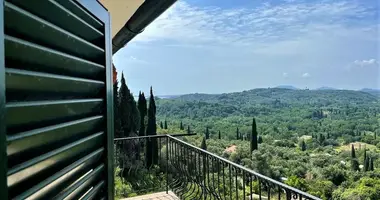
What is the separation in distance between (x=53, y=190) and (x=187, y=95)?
34007 millimetres

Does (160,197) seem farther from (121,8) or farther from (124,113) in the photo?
(124,113)

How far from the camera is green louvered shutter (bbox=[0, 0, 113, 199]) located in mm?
435

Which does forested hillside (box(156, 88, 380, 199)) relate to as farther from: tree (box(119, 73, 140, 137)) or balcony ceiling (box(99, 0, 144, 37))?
balcony ceiling (box(99, 0, 144, 37))

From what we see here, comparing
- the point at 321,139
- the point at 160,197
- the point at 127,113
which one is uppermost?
the point at 127,113

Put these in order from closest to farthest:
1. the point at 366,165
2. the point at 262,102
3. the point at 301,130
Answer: the point at 366,165, the point at 301,130, the point at 262,102

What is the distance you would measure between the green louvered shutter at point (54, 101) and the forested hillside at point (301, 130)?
1600 cm

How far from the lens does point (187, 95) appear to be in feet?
113

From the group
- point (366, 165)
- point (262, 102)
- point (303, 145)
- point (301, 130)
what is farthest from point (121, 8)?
point (262, 102)

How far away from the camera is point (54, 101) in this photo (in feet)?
1.94

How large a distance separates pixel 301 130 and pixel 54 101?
32875 mm

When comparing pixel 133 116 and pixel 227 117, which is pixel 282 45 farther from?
pixel 133 116

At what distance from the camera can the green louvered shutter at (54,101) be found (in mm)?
435

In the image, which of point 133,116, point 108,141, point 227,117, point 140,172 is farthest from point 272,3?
point 108,141

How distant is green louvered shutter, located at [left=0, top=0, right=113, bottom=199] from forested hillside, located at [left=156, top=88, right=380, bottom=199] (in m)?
16.0
